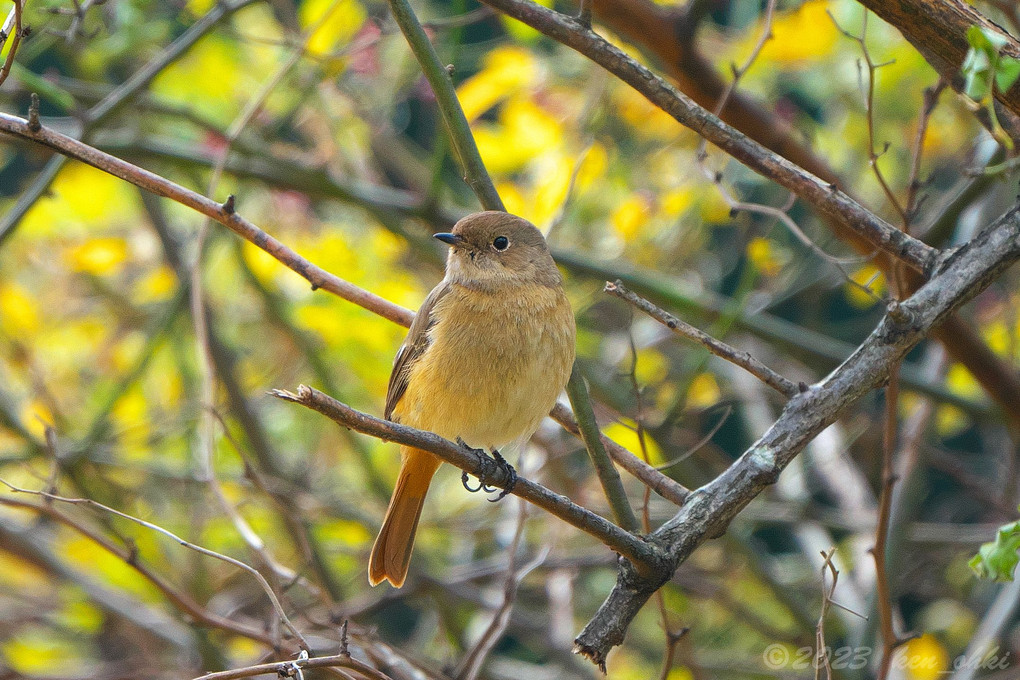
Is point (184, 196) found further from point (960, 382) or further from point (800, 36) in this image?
point (960, 382)

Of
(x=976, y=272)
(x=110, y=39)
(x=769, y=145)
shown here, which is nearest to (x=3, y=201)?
(x=110, y=39)

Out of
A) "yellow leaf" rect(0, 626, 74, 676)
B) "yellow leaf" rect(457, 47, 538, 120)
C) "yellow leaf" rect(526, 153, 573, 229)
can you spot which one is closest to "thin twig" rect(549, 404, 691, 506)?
"yellow leaf" rect(526, 153, 573, 229)

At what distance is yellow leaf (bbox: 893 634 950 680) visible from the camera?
3924 mm

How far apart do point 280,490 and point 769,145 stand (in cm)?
278

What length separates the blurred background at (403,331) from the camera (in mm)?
4133

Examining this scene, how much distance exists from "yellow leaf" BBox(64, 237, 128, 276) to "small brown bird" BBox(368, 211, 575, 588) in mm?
2231

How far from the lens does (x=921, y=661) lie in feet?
13.1

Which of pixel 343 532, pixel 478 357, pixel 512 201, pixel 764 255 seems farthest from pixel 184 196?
pixel 343 532

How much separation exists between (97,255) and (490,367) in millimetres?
2769

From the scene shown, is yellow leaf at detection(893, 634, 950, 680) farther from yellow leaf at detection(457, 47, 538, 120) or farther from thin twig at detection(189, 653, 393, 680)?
yellow leaf at detection(457, 47, 538, 120)

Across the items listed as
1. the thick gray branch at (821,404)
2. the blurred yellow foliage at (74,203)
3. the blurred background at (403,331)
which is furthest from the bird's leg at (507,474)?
the blurred yellow foliage at (74,203)

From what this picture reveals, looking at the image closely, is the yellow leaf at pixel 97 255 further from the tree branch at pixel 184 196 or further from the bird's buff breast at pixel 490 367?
the tree branch at pixel 184 196

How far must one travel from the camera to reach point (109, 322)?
6.05 meters

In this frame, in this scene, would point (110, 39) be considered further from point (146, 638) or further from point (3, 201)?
point (146, 638)
